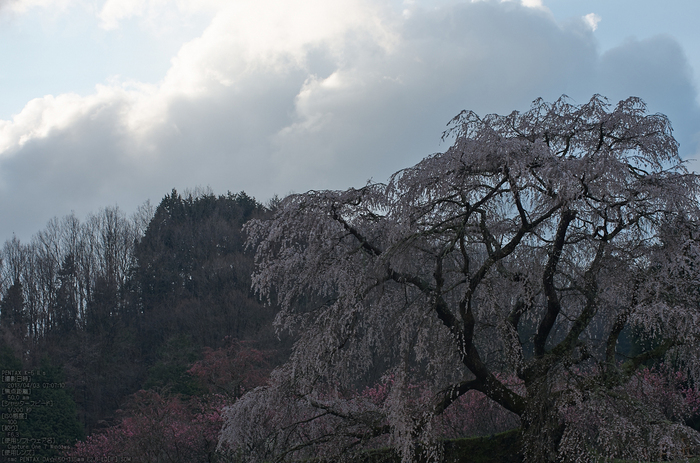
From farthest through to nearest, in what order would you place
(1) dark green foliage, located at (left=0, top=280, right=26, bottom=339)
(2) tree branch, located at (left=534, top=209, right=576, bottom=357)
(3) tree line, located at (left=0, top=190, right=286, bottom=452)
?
(1) dark green foliage, located at (left=0, top=280, right=26, bottom=339) < (3) tree line, located at (left=0, top=190, right=286, bottom=452) < (2) tree branch, located at (left=534, top=209, right=576, bottom=357)

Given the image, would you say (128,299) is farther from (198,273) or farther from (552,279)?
(552,279)

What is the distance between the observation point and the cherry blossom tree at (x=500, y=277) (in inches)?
193

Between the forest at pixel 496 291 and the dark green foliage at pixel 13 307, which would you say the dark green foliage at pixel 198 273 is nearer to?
the dark green foliage at pixel 13 307

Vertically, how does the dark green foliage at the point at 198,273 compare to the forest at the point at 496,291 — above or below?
above

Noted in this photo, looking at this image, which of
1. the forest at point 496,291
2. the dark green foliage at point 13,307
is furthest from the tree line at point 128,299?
the forest at point 496,291

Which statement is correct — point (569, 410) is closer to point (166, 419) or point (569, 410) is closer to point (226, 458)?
point (226, 458)

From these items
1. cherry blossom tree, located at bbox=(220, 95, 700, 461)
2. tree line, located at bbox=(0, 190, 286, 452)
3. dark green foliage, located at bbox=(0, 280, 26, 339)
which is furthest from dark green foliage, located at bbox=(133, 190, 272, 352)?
cherry blossom tree, located at bbox=(220, 95, 700, 461)

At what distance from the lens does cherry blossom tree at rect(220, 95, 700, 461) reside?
4898 mm

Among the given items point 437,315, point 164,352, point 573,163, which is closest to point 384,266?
point 437,315

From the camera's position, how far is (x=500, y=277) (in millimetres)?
6246

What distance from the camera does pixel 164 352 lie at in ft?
62.4

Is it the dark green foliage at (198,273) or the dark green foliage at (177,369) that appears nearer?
the dark green foliage at (177,369)

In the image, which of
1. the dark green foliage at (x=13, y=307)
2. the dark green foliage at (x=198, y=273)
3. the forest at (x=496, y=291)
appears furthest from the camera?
the dark green foliage at (x=13, y=307)

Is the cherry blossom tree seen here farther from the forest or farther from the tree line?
the tree line
